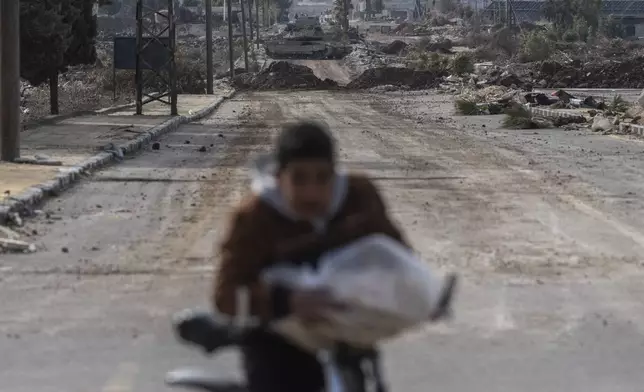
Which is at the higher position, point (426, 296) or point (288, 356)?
point (426, 296)

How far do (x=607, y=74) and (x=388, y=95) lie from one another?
13.6 meters

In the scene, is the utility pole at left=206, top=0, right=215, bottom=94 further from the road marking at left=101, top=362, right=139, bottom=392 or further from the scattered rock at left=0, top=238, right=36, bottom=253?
the road marking at left=101, top=362, right=139, bottom=392

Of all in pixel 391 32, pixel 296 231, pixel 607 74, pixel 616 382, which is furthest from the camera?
pixel 391 32

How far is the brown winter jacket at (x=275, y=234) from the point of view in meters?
3.76

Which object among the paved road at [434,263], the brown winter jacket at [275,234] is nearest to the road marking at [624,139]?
the paved road at [434,263]

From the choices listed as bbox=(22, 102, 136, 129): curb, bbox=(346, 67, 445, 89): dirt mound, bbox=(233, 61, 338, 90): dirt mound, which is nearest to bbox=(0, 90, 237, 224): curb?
bbox=(22, 102, 136, 129): curb

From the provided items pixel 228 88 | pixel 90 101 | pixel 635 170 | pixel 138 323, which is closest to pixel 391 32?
pixel 228 88

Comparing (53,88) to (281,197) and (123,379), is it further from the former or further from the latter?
(281,197)

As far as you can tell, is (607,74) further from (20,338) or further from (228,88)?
(20,338)

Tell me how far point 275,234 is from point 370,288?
465 mm

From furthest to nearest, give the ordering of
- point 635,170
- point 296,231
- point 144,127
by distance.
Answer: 1. point 144,127
2. point 635,170
3. point 296,231

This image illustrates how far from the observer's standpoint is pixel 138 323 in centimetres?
858

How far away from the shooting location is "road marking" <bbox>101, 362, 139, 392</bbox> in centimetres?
687

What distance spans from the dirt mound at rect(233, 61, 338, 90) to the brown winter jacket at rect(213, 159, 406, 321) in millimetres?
61916
